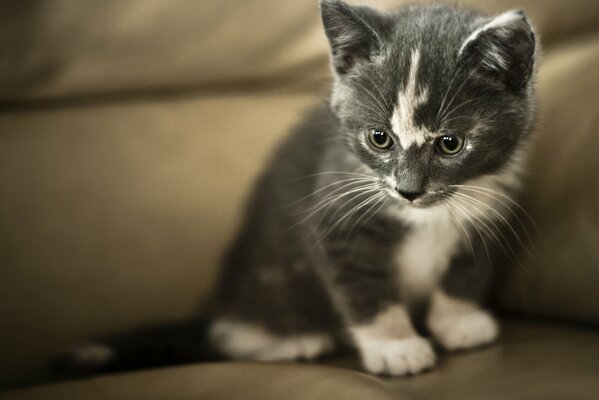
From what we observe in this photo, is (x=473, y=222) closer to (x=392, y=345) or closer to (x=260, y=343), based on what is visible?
(x=392, y=345)

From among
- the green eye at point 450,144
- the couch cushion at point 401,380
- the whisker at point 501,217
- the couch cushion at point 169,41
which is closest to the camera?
the couch cushion at point 401,380

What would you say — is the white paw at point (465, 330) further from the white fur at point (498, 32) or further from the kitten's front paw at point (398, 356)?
the white fur at point (498, 32)

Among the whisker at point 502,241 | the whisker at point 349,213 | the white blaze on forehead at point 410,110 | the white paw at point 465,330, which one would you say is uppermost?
the white blaze on forehead at point 410,110

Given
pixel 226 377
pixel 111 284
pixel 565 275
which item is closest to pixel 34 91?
pixel 111 284

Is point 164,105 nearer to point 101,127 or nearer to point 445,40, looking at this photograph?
point 101,127

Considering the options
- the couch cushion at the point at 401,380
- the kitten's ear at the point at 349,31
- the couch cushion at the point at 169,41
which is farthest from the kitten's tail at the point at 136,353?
the kitten's ear at the point at 349,31

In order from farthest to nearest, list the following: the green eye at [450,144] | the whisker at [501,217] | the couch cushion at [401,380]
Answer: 1. the whisker at [501,217]
2. the green eye at [450,144]
3. the couch cushion at [401,380]

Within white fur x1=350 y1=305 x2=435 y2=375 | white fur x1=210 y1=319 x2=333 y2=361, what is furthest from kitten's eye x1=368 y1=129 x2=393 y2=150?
white fur x1=210 y1=319 x2=333 y2=361
